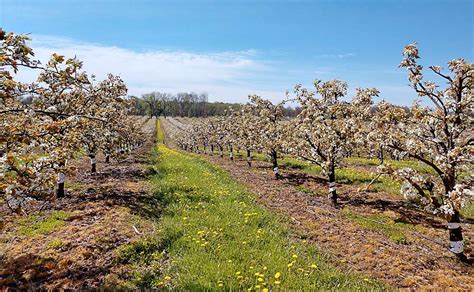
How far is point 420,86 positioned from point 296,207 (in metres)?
9.08

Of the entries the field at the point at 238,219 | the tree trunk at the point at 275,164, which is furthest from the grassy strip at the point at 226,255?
the tree trunk at the point at 275,164

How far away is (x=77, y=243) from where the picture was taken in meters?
11.8

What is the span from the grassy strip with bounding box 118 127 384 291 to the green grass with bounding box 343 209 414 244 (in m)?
4.18

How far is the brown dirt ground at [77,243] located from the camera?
9.40 metres

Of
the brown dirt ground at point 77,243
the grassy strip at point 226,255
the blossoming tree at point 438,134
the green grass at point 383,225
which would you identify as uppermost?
the blossoming tree at point 438,134

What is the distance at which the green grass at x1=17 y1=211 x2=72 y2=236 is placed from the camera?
1308cm

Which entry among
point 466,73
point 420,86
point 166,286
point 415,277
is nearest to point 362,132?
point 420,86

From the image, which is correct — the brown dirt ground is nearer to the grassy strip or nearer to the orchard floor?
the grassy strip

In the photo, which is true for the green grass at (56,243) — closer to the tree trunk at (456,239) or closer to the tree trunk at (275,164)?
the tree trunk at (456,239)

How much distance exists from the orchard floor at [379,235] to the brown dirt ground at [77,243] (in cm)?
705

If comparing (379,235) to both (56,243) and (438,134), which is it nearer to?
(438,134)

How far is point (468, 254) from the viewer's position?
12.2 meters

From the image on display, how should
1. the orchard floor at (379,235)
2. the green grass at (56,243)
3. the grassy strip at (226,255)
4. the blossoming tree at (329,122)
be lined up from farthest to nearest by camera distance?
the blossoming tree at (329,122)
the green grass at (56,243)
the orchard floor at (379,235)
the grassy strip at (226,255)

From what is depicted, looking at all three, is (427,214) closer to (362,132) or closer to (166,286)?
(362,132)
